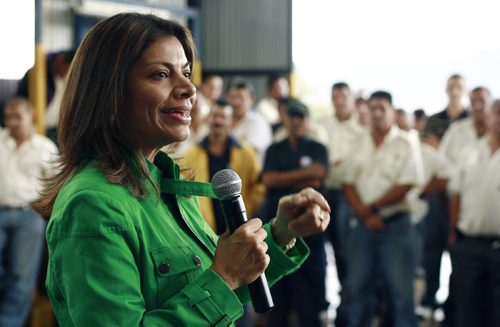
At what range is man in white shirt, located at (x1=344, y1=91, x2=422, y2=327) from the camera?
399 cm

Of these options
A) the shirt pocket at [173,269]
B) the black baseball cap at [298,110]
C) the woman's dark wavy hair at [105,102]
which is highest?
the black baseball cap at [298,110]

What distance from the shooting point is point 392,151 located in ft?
13.9

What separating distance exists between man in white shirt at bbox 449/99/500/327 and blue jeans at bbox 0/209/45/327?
327cm

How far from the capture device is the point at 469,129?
188 inches

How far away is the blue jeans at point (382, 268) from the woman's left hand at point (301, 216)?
2638 millimetres

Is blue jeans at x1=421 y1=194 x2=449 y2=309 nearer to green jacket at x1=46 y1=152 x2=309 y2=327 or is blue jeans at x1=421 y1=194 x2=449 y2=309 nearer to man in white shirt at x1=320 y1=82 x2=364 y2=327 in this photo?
man in white shirt at x1=320 y1=82 x2=364 y2=327

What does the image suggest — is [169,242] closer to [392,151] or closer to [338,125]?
[392,151]

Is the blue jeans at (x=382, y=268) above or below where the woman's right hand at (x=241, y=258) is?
below

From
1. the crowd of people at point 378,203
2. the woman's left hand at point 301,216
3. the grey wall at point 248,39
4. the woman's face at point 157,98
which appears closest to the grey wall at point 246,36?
the grey wall at point 248,39

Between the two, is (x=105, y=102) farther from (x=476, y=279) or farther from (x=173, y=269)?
(x=476, y=279)

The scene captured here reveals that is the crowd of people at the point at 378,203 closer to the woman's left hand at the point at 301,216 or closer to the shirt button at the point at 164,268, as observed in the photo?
the woman's left hand at the point at 301,216

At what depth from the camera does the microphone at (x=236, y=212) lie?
47.6 inches

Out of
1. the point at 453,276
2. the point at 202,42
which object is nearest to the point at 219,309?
the point at 453,276

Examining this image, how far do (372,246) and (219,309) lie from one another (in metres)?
3.21
